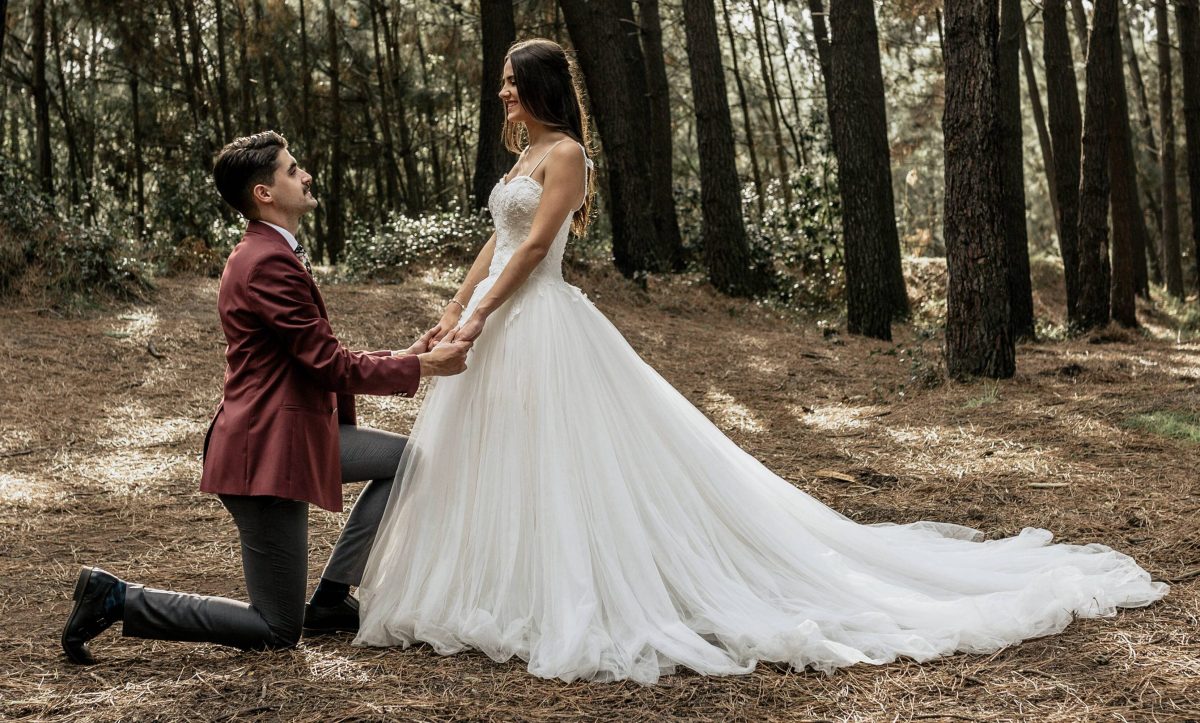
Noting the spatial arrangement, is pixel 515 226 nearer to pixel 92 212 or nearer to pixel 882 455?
pixel 882 455

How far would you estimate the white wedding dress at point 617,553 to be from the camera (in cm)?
351

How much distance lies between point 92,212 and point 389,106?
33.7 ft

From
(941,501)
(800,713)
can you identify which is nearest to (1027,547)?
(941,501)

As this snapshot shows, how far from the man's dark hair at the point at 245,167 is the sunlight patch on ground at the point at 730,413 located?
179 inches

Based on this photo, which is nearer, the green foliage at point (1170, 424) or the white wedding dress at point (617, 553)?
the white wedding dress at point (617, 553)

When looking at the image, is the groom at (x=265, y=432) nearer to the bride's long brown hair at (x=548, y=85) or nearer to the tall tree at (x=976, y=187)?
the bride's long brown hair at (x=548, y=85)

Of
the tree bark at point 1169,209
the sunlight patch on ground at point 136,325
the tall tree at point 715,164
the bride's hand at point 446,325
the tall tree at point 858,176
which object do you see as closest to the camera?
the bride's hand at point 446,325

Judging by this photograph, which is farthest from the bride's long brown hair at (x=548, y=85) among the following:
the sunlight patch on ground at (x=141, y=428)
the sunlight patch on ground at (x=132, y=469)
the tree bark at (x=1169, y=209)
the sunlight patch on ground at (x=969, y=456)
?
the tree bark at (x=1169, y=209)

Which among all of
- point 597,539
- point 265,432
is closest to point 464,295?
point 265,432

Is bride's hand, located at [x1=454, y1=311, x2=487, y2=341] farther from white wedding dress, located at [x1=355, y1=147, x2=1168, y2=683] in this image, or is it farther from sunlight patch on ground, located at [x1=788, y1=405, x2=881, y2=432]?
sunlight patch on ground, located at [x1=788, y1=405, x2=881, y2=432]

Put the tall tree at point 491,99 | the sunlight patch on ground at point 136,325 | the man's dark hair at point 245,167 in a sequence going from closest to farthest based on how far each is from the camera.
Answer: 1. the man's dark hair at point 245,167
2. the sunlight patch on ground at point 136,325
3. the tall tree at point 491,99

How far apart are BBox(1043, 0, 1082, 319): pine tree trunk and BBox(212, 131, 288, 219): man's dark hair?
10.9 metres

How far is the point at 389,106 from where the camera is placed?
2459 cm

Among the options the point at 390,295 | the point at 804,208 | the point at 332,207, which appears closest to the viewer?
the point at 390,295
